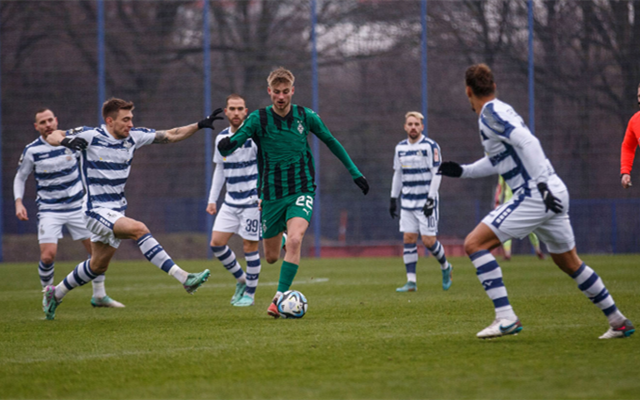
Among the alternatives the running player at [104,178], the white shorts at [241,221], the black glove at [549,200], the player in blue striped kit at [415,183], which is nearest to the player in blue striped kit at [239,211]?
the white shorts at [241,221]

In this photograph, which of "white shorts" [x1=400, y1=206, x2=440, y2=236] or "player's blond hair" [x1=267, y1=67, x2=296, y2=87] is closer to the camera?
"player's blond hair" [x1=267, y1=67, x2=296, y2=87]

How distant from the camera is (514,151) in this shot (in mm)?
→ 5477

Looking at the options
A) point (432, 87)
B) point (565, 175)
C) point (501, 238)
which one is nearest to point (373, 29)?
point (432, 87)

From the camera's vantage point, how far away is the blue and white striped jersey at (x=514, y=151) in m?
5.33

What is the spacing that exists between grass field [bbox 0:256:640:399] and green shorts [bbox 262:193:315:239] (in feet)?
2.78

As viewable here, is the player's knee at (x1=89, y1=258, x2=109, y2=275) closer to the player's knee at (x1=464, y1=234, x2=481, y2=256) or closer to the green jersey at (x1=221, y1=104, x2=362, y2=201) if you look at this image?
the green jersey at (x1=221, y1=104, x2=362, y2=201)

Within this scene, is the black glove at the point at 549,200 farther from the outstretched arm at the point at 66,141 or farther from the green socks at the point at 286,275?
the outstretched arm at the point at 66,141

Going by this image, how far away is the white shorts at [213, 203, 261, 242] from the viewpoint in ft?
30.1

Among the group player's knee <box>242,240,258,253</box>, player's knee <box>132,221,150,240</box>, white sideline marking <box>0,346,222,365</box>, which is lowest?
white sideline marking <box>0,346,222,365</box>

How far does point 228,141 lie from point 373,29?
51.5 feet

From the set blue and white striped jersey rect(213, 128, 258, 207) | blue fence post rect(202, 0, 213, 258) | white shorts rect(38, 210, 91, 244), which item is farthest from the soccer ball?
blue fence post rect(202, 0, 213, 258)

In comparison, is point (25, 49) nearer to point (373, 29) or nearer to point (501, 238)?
point (373, 29)

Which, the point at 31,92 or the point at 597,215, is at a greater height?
the point at 31,92

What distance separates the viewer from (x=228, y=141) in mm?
7082
